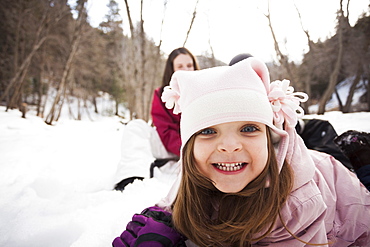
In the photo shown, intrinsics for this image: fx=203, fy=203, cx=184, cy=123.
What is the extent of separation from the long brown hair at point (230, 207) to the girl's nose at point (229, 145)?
0.13 meters

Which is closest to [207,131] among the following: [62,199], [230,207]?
[230,207]

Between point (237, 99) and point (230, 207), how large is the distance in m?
0.39

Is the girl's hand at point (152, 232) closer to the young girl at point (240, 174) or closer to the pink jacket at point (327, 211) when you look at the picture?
the young girl at point (240, 174)

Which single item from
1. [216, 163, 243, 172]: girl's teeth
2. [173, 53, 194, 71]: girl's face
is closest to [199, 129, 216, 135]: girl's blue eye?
[216, 163, 243, 172]: girl's teeth

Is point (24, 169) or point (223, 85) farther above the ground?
point (223, 85)

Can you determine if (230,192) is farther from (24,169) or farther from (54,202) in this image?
(24,169)

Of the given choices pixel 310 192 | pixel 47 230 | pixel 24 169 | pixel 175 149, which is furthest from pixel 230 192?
pixel 24 169

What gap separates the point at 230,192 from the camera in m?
0.68

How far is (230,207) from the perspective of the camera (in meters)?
0.74

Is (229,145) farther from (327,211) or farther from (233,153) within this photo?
(327,211)

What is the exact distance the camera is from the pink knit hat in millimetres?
664

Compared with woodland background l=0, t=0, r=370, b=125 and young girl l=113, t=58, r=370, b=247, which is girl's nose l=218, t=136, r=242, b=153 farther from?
woodland background l=0, t=0, r=370, b=125

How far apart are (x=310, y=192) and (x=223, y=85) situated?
48 centimetres

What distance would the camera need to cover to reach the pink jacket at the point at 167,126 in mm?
2004
